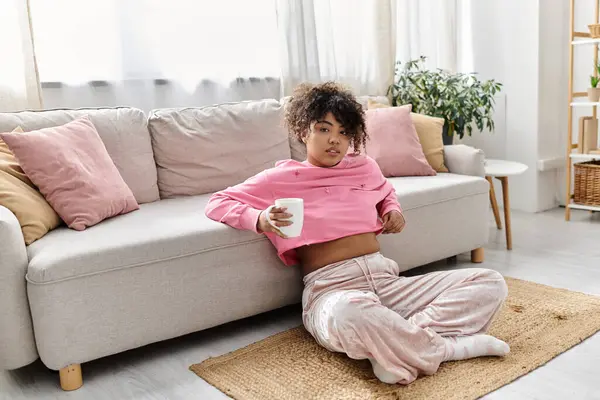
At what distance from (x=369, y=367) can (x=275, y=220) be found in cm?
50

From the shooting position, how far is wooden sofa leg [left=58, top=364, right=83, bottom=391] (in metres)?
1.71

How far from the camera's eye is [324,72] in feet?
10.9

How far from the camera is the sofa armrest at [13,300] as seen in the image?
63.5 inches

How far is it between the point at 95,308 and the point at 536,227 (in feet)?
8.18

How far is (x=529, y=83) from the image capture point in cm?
370

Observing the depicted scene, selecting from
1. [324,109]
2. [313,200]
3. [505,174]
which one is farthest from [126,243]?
[505,174]

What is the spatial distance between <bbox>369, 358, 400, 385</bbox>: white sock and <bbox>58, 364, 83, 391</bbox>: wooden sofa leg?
0.82m

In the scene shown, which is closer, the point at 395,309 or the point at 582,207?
the point at 395,309

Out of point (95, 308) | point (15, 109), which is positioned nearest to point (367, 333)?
point (95, 308)

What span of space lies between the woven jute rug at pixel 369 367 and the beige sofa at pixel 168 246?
0.20m

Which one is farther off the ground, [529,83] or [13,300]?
[529,83]

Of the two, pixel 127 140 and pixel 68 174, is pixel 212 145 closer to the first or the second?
pixel 127 140

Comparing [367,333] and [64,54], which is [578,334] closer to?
[367,333]

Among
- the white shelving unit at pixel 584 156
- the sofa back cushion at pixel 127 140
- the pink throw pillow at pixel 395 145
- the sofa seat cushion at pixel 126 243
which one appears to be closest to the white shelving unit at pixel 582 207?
the white shelving unit at pixel 584 156
